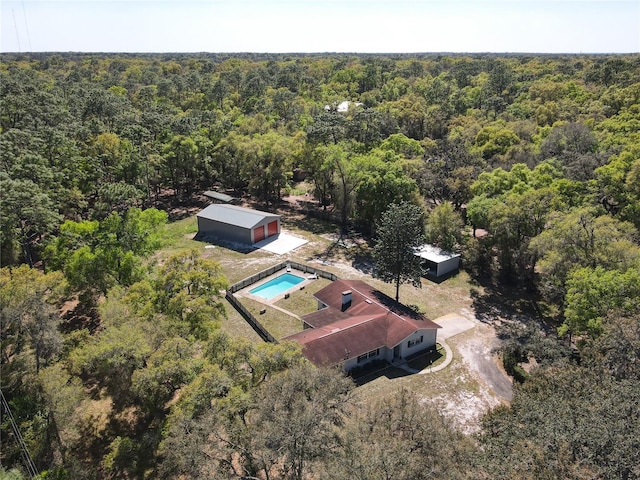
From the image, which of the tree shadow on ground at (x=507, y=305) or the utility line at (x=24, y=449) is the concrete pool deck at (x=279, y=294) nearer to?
the tree shadow on ground at (x=507, y=305)

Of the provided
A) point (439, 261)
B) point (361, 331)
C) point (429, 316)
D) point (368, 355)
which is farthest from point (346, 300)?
point (439, 261)

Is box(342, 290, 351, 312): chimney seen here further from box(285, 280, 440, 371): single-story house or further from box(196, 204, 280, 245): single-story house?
box(196, 204, 280, 245): single-story house

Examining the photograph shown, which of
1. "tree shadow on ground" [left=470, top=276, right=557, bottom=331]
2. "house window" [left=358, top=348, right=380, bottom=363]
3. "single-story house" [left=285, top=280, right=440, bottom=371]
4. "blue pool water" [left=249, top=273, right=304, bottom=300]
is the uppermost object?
"single-story house" [left=285, top=280, right=440, bottom=371]

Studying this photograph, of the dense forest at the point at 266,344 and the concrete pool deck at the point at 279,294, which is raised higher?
the dense forest at the point at 266,344

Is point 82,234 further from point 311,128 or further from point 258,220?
point 311,128

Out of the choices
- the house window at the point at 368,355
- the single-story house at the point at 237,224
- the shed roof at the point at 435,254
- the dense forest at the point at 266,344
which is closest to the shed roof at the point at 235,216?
the single-story house at the point at 237,224

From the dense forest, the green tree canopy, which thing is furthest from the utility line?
the green tree canopy

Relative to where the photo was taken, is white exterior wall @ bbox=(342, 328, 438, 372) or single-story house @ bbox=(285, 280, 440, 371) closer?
single-story house @ bbox=(285, 280, 440, 371)
